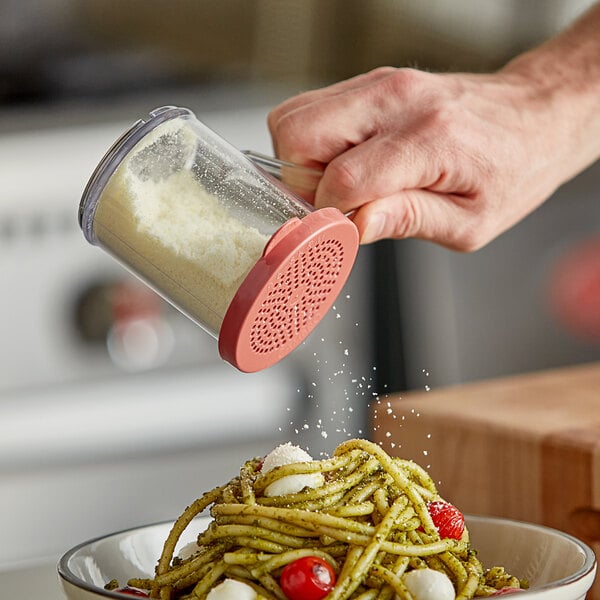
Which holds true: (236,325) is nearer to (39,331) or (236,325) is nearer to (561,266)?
(39,331)

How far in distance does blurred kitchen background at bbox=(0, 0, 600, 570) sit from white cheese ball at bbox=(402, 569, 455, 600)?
4.53ft

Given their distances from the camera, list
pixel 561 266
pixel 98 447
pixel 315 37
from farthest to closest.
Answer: pixel 561 266
pixel 315 37
pixel 98 447

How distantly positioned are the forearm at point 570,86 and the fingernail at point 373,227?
0.26m

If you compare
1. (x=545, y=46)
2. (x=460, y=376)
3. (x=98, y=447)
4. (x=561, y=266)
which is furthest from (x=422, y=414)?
(x=561, y=266)

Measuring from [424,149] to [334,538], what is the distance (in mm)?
380

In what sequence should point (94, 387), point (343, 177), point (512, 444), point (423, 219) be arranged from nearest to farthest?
point (343, 177) < point (423, 219) < point (512, 444) < point (94, 387)

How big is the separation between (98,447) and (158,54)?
2.58ft

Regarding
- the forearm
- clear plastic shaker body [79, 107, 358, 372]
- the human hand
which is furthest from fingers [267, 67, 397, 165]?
the forearm

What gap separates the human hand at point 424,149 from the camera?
1027mm

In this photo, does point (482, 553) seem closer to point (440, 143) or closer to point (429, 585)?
point (429, 585)

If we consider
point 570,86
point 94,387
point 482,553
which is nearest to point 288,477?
point 482,553

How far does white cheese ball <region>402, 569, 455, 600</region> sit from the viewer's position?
78cm

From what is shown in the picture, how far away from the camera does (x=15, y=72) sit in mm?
2320

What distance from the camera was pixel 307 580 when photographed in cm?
77
